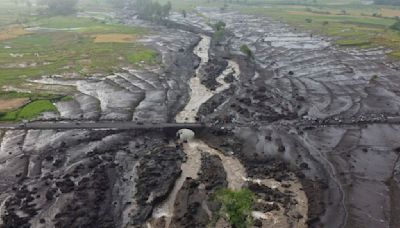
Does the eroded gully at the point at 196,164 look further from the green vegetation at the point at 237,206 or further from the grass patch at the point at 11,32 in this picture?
the grass patch at the point at 11,32

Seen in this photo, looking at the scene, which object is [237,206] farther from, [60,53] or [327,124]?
[60,53]

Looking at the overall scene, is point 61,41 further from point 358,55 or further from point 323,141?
point 323,141

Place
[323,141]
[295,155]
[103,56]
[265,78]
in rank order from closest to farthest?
1. [295,155]
2. [323,141]
3. [265,78]
4. [103,56]

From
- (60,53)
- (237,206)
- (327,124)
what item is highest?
(237,206)

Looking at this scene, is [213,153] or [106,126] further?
[106,126]

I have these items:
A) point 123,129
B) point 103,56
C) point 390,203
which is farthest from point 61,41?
point 390,203

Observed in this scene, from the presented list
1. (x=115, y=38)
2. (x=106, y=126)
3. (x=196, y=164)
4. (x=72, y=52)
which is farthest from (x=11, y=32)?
(x=196, y=164)

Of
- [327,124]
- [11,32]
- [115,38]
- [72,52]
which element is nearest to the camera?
[327,124]
